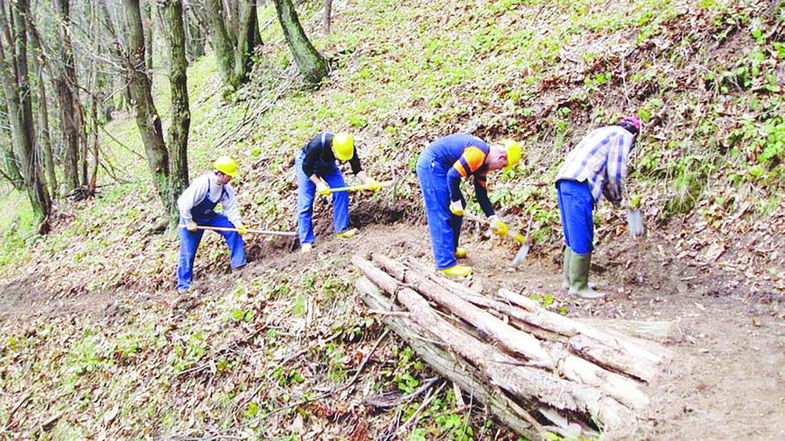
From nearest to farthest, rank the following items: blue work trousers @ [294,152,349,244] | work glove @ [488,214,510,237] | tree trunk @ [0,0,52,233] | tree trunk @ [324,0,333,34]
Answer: work glove @ [488,214,510,237]
blue work trousers @ [294,152,349,244]
tree trunk @ [0,0,52,233]
tree trunk @ [324,0,333,34]

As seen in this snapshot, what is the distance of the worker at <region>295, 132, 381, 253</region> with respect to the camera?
752 centimetres

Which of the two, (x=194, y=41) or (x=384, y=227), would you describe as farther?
(x=194, y=41)

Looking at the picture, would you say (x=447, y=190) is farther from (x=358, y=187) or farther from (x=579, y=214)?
(x=358, y=187)

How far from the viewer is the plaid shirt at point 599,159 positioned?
491cm

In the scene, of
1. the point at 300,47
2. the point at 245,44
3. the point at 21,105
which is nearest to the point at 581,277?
the point at 300,47

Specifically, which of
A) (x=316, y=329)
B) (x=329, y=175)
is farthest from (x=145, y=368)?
(x=329, y=175)

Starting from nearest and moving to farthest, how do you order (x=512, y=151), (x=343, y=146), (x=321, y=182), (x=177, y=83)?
(x=512, y=151) < (x=343, y=146) < (x=321, y=182) < (x=177, y=83)

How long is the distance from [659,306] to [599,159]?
142 cm

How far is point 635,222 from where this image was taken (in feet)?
17.6

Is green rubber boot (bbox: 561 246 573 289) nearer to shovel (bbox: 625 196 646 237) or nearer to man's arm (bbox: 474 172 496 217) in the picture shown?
shovel (bbox: 625 196 646 237)

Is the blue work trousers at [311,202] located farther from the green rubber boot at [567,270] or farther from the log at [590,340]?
the green rubber boot at [567,270]

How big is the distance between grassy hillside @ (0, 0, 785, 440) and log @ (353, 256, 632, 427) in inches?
22.7

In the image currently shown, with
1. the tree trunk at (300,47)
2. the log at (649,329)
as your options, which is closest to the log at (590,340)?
the log at (649,329)

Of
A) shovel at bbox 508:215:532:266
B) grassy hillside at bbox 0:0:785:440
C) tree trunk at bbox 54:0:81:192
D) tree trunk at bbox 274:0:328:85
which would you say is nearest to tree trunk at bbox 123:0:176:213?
grassy hillside at bbox 0:0:785:440
